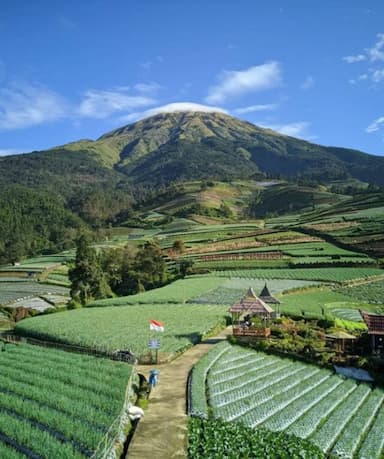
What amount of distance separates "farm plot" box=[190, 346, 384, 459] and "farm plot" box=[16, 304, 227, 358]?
5.40 meters

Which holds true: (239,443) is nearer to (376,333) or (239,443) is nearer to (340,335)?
(376,333)

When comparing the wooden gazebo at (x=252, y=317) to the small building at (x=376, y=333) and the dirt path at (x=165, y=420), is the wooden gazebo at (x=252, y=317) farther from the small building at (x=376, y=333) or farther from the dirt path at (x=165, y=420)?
the dirt path at (x=165, y=420)

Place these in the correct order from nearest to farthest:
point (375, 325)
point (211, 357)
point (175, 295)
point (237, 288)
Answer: point (211, 357)
point (375, 325)
point (175, 295)
point (237, 288)

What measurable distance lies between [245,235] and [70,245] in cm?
8626

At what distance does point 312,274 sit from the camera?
71125mm

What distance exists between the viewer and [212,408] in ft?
72.8

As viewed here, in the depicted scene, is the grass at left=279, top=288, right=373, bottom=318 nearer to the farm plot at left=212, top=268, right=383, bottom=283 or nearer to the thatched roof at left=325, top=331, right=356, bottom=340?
the farm plot at left=212, top=268, right=383, bottom=283

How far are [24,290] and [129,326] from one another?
54.1 meters

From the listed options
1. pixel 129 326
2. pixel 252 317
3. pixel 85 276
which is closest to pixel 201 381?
pixel 252 317

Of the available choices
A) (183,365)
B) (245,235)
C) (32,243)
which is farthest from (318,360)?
(32,243)

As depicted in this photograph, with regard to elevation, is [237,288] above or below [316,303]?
above

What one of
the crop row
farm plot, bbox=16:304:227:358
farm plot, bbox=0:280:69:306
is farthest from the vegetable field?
the crop row

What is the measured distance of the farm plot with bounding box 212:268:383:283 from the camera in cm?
6775

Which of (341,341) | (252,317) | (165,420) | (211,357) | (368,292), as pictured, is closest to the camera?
(165,420)
